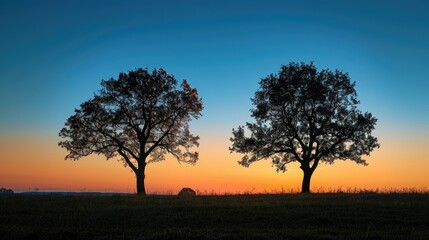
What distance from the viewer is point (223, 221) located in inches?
830

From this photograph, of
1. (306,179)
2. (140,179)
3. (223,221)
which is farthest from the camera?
(140,179)

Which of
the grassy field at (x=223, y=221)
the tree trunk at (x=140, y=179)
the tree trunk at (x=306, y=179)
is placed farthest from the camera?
the tree trunk at (x=140, y=179)

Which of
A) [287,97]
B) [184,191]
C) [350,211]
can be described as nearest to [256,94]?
[287,97]

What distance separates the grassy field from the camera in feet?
59.4

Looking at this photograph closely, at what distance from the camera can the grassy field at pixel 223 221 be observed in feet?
59.4

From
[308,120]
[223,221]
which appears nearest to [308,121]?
[308,120]

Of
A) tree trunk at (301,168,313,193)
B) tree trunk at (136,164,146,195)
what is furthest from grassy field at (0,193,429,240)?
tree trunk at (136,164,146,195)

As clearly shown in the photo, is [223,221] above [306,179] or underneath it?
underneath

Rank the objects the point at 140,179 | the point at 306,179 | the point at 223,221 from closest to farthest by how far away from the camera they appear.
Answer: the point at 223,221 → the point at 306,179 → the point at 140,179

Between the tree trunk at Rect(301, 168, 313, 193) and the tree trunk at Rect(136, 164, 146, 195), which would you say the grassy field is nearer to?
the tree trunk at Rect(301, 168, 313, 193)

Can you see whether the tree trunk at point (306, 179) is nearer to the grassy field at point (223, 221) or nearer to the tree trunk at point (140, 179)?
the tree trunk at point (140, 179)

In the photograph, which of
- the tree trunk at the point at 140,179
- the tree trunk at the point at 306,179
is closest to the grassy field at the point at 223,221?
the tree trunk at the point at 306,179

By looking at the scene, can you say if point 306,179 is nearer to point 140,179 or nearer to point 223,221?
point 140,179

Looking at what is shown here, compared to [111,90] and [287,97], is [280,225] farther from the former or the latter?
[111,90]
